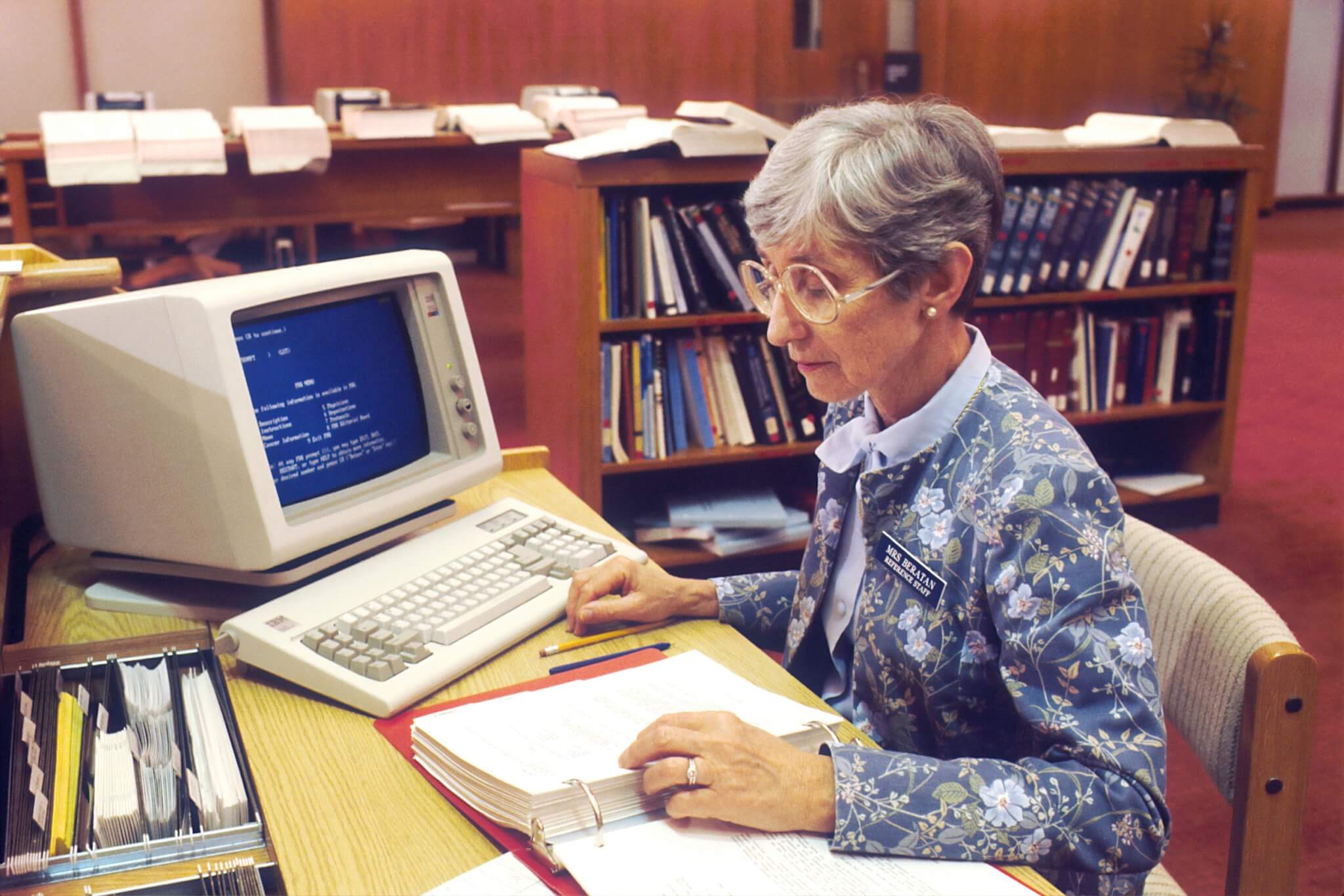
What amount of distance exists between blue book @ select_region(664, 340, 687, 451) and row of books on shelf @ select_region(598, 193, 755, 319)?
109 millimetres

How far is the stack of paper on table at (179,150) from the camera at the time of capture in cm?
356

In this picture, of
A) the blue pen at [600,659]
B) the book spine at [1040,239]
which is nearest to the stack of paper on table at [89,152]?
the book spine at [1040,239]

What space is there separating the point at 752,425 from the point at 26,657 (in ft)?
7.04

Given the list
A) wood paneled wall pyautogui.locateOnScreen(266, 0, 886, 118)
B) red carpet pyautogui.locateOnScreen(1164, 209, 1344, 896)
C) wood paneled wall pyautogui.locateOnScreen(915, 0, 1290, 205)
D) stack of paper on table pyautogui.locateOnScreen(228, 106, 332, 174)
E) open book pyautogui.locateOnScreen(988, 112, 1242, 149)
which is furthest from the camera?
wood paneled wall pyautogui.locateOnScreen(915, 0, 1290, 205)

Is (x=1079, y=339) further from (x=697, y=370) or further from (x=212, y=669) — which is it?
(x=212, y=669)

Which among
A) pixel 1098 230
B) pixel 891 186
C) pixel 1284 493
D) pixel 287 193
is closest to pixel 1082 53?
pixel 1284 493

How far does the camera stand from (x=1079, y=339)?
3.47 meters

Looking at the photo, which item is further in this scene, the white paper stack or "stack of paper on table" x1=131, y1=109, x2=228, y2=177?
"stack of paper on table" x1=131, y1=109, x2=228, y2=177

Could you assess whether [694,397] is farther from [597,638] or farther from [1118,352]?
[597,638]

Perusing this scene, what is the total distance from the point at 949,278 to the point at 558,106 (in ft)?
11.6

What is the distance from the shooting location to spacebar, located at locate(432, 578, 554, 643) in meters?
1.22

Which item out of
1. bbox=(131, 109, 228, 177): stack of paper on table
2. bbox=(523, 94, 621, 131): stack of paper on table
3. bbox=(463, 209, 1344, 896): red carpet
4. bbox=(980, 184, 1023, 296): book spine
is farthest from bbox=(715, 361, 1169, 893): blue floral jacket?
bbox=(523, 94, 621, 131): stack of paper on table

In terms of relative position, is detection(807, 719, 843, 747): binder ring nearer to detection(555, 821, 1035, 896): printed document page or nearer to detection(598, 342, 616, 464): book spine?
detection(555, 821, 1035, 896): printed document page

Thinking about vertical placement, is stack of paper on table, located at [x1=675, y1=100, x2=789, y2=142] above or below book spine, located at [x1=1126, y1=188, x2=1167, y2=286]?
above
